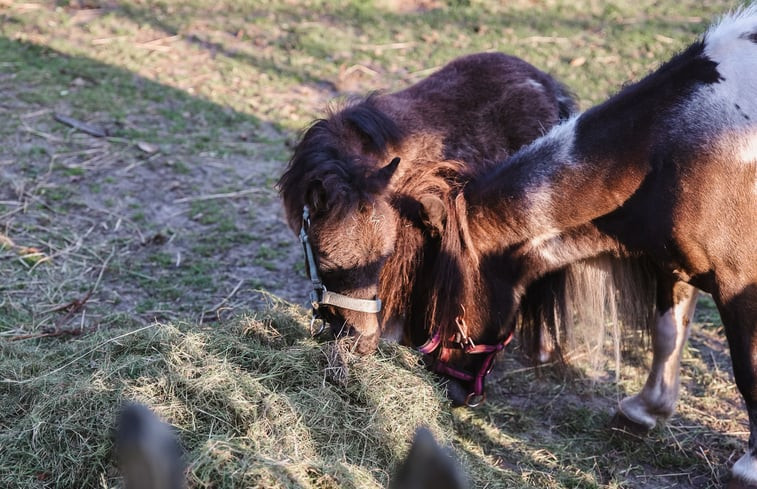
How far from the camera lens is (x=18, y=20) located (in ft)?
25.5

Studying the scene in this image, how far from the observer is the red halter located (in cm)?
325

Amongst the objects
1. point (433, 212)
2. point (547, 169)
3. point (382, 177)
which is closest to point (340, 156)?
point (382, 177)

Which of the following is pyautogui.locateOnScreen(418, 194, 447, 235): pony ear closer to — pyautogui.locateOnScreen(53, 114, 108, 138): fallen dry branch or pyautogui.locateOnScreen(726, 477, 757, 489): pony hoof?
pyautogui.locateOnScreen(726, 477, 757, 489): pony hoof

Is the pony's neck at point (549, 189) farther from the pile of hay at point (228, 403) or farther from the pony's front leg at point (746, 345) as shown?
the pile of hay at point (228, 403)

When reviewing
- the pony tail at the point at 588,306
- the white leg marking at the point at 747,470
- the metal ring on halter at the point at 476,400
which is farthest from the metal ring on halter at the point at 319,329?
the white leg marking at the point at 747,470

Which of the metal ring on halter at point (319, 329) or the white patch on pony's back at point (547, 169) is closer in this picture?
the white patch on pony's back at point (547, 169)

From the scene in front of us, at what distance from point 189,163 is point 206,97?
4.13 ft

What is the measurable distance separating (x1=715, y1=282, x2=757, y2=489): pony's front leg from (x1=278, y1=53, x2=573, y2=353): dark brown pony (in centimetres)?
121

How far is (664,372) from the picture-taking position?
3.49 meters

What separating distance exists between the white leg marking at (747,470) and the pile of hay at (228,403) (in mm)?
1200

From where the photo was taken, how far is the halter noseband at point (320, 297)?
3.18m

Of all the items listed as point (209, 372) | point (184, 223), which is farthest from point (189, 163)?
point (209, 372)

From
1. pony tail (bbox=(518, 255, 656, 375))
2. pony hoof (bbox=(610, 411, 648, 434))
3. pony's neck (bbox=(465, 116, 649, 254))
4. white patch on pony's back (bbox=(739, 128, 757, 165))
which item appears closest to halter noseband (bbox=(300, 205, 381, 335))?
pony's neck (bbox=(465, 116, 649, 254))

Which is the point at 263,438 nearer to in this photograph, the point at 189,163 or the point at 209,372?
the point at 209,372
